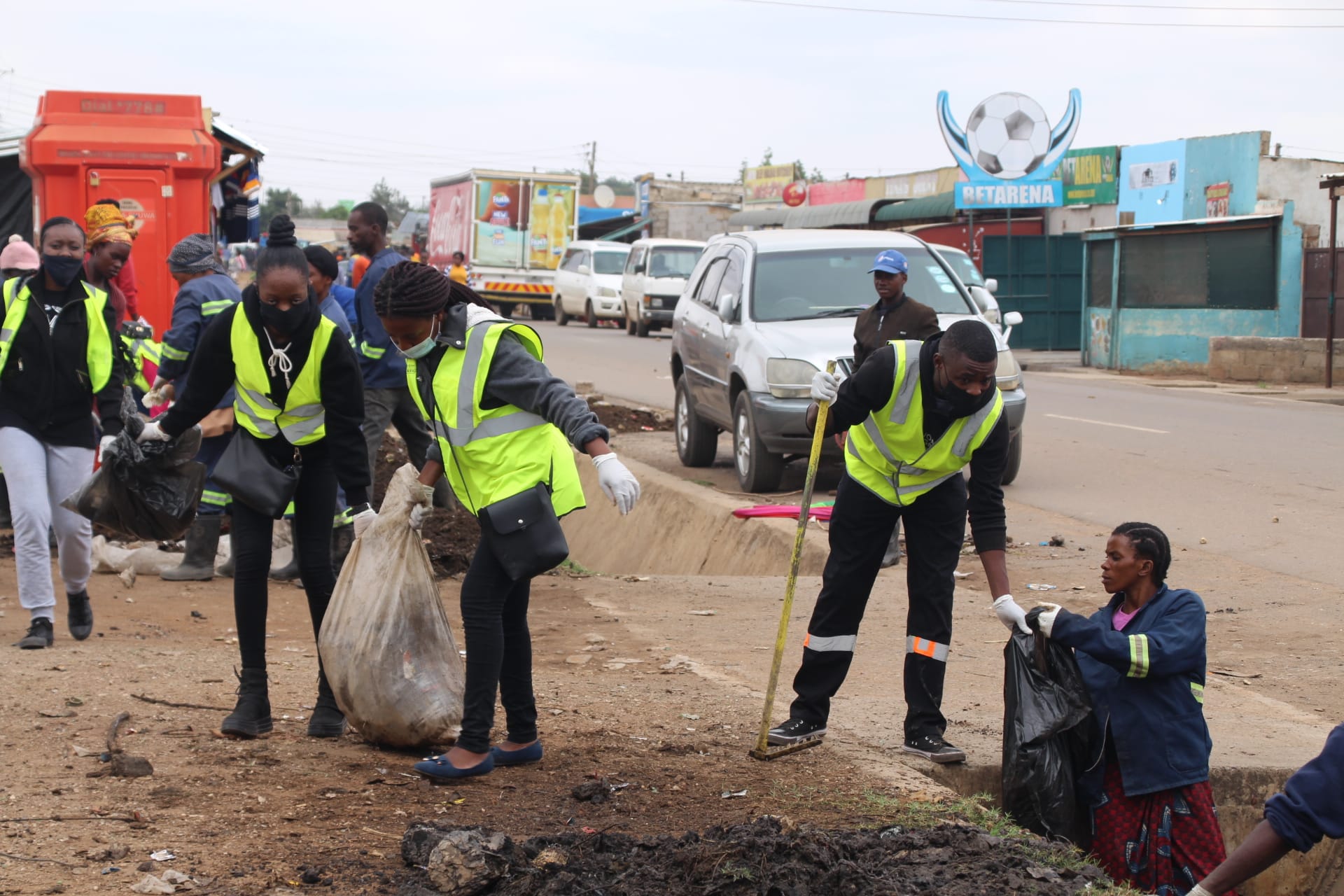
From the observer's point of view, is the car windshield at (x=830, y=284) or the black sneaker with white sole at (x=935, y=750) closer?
the black sneaker with white sole at (x=935, y=750)

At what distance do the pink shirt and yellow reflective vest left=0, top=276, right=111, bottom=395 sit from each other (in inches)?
173

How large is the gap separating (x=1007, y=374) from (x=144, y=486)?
6619 mm

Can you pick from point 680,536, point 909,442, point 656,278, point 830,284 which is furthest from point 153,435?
point 656,278

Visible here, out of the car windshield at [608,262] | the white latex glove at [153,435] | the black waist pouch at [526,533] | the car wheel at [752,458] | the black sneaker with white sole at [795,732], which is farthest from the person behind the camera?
the car windshield at [608,262]

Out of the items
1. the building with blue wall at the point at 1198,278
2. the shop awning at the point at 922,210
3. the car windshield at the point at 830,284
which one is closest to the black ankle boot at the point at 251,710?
the car windshield at the point at 830,284

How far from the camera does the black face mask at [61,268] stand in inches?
249

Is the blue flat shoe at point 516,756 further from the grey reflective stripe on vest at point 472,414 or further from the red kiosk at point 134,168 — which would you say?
the red kiosk at point 134,168

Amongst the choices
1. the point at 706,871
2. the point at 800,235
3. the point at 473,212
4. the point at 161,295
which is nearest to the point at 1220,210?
the point at 473,212

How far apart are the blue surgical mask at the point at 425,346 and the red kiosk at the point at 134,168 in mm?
8649

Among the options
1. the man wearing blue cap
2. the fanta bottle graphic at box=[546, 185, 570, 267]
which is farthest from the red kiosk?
the fanta bottle graphic at box=[546, 185, 570, 267]

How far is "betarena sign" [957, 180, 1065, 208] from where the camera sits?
2786cm

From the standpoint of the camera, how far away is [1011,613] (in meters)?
4.70

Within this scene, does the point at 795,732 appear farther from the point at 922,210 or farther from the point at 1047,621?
the point at 922,210

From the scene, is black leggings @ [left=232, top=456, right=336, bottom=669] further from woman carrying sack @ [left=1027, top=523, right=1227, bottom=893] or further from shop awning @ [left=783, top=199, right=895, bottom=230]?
shop awning @ [left=783, top=199, right=895, bottom=230]
